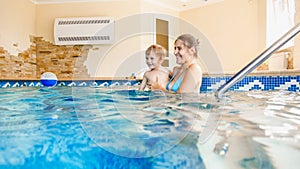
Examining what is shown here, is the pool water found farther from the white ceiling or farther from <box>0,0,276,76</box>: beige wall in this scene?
the white ceiling

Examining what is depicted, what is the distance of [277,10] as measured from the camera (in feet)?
17.6

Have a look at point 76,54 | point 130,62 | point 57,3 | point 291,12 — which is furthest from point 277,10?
point 57,3

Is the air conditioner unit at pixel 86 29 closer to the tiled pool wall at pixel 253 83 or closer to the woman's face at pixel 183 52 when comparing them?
the tiled pool wall at pixel 253 83

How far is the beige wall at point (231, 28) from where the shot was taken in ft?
19.6

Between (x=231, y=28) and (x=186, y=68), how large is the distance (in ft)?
14.0

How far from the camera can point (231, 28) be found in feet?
21.2

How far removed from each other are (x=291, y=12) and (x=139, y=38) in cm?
331

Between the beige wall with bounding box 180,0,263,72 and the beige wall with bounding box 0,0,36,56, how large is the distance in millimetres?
4016

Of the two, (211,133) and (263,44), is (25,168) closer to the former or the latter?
(211,133)

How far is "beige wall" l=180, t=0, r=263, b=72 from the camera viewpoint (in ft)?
19.6

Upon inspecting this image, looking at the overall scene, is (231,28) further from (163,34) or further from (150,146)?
(150,146)

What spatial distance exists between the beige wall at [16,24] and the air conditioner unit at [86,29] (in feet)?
2.19

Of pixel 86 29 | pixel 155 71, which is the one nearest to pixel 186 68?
pixel 155 71

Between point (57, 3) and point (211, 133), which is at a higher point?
point (57, 3)
